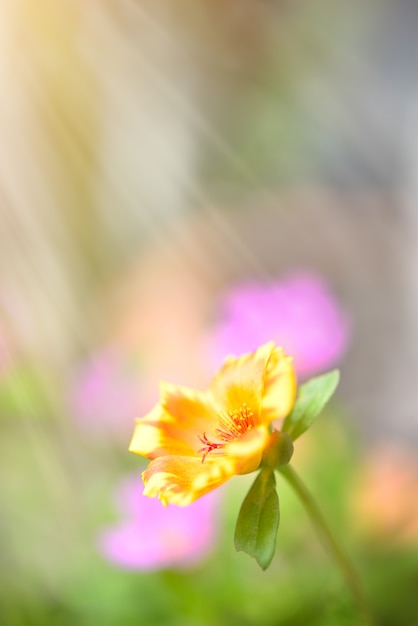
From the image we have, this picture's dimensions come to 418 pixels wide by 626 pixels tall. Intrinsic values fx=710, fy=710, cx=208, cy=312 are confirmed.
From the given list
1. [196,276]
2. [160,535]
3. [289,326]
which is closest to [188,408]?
[160,535]

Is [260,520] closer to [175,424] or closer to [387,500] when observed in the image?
[175,424]

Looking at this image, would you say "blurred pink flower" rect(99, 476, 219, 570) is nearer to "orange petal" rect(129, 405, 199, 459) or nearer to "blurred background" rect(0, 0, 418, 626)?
"blurred background" rect(0, 0, 418, 626)

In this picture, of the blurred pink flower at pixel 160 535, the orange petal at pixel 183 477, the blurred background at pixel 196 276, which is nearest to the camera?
the orange petal at pixel 183 477

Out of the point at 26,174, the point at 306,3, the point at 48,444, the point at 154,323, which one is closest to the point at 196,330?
the point at 154,323

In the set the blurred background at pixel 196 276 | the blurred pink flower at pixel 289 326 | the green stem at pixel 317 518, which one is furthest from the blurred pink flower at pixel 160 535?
the green stem at pixel 317 518

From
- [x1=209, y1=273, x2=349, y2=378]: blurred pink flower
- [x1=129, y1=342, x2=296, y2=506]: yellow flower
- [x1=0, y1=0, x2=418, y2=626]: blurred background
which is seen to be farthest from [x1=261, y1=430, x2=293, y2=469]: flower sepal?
[x1=209, y1=273, x2=349, y2=378]: blurred pink flower

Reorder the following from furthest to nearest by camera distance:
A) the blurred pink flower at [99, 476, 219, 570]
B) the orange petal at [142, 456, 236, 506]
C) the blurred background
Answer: the blurred background < the blurred pink flower at [99, 476, 219, 570] < the orange petal at [142, 456, 236, 506]

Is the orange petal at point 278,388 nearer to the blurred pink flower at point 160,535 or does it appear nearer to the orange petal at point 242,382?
the orange petal at point 242,382
